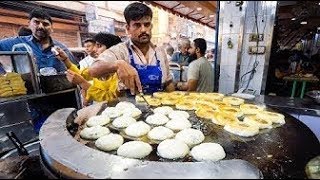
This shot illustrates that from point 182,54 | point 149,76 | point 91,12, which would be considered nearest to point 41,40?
point 149,76

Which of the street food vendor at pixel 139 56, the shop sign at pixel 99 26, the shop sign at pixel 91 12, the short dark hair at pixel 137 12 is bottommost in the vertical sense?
the street food vendor at pixel 139 56

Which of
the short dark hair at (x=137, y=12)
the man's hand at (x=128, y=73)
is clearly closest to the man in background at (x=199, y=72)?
the short dark hair at (x=137, y=12)

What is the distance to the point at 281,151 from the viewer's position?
1.46 metres

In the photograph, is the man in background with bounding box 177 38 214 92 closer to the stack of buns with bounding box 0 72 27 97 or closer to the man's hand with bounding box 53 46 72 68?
the man's hand with bounding box 53 46 72 68

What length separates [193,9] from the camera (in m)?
8.04

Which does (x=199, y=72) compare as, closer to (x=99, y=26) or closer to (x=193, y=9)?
(x=193, y=9)

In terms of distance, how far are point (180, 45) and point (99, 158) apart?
21.1ft

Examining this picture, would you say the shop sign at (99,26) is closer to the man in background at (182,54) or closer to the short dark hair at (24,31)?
the man in background at (182,54)

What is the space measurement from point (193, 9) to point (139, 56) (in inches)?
230

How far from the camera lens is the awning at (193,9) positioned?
7.15 meters

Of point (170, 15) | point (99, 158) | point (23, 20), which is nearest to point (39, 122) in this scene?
point (23, 20)

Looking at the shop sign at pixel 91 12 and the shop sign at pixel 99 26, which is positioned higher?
the shop sign at pixel 91 12

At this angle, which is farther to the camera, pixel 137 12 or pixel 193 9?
pixel 193 9

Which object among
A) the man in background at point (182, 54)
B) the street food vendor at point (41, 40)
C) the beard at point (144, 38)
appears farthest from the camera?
the man in background at point (182, 54)
